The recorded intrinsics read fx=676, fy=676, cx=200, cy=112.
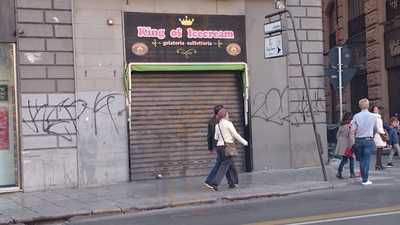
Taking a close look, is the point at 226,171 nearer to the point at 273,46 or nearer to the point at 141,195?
the point at 141,195

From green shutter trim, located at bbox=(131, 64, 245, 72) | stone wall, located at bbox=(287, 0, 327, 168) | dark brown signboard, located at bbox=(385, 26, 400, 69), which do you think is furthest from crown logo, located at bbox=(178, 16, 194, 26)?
dark brown signboard, located at bbox=(385, 26, 400, 69)

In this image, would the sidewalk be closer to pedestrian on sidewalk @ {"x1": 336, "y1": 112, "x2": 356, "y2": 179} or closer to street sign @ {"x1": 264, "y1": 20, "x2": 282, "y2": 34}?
pedestrian on sidewalk @ {"x1": 336, "y1": 112, "x2": 356, "y2": 179}

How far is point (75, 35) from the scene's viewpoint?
1546 cm

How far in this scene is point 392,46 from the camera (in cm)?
2517

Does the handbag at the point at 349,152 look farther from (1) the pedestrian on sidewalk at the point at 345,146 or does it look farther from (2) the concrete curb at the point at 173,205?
(2) the concrete curb at the point at 173,205

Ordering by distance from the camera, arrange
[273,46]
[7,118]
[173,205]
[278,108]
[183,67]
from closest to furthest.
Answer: [173,205] → [7,118] → [273,46] → [183,67] → [278,108]

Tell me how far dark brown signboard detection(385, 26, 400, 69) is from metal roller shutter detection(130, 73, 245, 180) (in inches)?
380

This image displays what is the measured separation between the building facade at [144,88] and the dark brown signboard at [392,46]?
7.55 metres

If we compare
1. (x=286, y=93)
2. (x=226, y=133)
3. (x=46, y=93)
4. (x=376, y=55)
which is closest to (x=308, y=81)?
(x=286, y=93)

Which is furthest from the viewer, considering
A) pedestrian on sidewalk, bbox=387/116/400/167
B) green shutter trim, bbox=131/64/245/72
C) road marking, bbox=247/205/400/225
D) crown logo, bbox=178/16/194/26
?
pedestrian on sidewalk, bbox=387/116/400/167

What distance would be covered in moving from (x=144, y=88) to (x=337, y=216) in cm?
752

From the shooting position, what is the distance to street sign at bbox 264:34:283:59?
601 inches

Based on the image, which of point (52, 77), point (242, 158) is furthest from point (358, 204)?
point (52, 77)

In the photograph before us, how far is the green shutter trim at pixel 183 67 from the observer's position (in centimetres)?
1611
